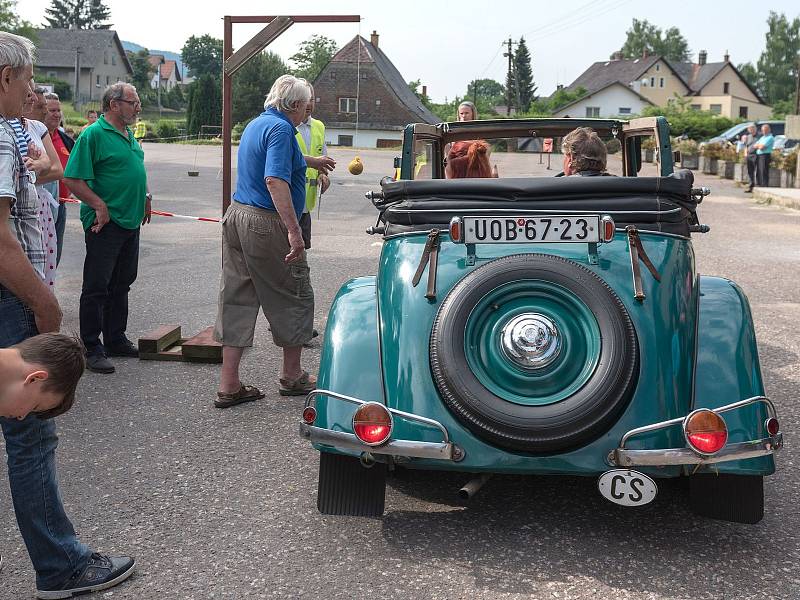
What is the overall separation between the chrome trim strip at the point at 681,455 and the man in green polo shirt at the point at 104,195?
3.98 m

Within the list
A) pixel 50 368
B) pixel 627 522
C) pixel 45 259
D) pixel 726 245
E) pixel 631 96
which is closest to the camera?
pixel 50 368

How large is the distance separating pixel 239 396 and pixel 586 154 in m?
2.49

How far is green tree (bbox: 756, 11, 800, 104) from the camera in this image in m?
119

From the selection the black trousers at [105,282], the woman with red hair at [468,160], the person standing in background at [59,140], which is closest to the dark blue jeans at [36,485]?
the black trousers at [105,282]

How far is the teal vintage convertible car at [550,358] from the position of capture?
3578 mm

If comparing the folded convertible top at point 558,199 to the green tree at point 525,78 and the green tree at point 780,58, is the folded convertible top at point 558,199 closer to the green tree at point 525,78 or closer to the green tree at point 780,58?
the green tree at point 525,78

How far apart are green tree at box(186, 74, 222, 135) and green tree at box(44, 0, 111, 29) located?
312 feet

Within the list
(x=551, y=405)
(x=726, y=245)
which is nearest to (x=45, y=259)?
(x=551, y=405)

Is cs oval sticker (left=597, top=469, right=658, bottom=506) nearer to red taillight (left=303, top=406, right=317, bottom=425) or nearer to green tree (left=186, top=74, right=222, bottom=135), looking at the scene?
red taillight (left=303, top=406, right=317, bottom=425)

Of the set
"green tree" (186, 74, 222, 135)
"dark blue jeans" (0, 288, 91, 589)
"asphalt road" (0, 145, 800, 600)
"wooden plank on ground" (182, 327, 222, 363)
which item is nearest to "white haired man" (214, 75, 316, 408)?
"asphalt road" (0, 145, 800, 600)

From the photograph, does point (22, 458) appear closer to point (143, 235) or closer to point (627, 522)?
point (627, 522)

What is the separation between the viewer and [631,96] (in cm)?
9638

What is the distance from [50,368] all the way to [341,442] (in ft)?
4.20

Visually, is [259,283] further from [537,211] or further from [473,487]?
[473,487]
